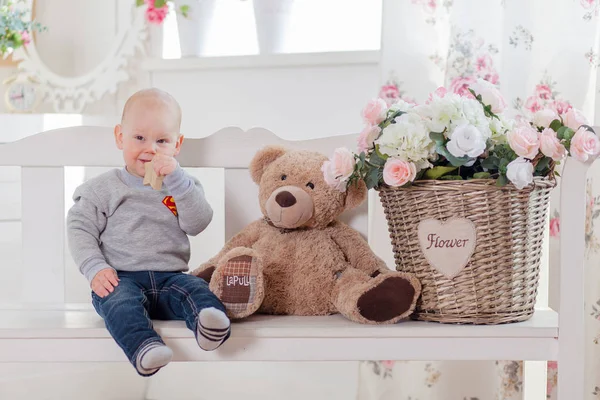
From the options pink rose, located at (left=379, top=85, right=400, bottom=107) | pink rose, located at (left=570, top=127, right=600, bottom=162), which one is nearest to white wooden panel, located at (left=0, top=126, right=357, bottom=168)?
pink rose, located at (left=379, top=85, right=400, bottom=107)

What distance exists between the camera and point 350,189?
1346mm

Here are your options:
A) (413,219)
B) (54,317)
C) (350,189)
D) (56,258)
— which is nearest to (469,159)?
(413,219)

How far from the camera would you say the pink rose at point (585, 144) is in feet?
3.68

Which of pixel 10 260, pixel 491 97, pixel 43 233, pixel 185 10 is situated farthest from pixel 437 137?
pixel 10 260

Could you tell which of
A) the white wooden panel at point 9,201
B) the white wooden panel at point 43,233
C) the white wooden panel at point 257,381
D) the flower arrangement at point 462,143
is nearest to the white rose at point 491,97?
the flower arrangement at point 462,143

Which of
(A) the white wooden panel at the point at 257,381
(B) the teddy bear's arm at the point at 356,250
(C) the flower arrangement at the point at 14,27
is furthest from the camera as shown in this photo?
(C) the flower arrangement at the point at 14,27

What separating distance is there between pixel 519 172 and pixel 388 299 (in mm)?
277

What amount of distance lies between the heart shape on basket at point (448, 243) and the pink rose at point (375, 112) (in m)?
0.18

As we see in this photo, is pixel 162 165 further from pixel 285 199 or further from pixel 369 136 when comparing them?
pixel 369 136

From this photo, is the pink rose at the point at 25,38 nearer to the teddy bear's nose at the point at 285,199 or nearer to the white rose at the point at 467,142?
the teddy bear's nose at the point at 285,199

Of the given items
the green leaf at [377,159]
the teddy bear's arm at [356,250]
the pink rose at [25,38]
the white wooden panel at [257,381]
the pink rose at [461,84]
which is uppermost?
the pink rose at [25,38]

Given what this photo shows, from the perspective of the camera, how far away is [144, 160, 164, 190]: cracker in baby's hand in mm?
1281

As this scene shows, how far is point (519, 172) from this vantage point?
44.0 inches

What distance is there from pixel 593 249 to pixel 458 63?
0.47 m
